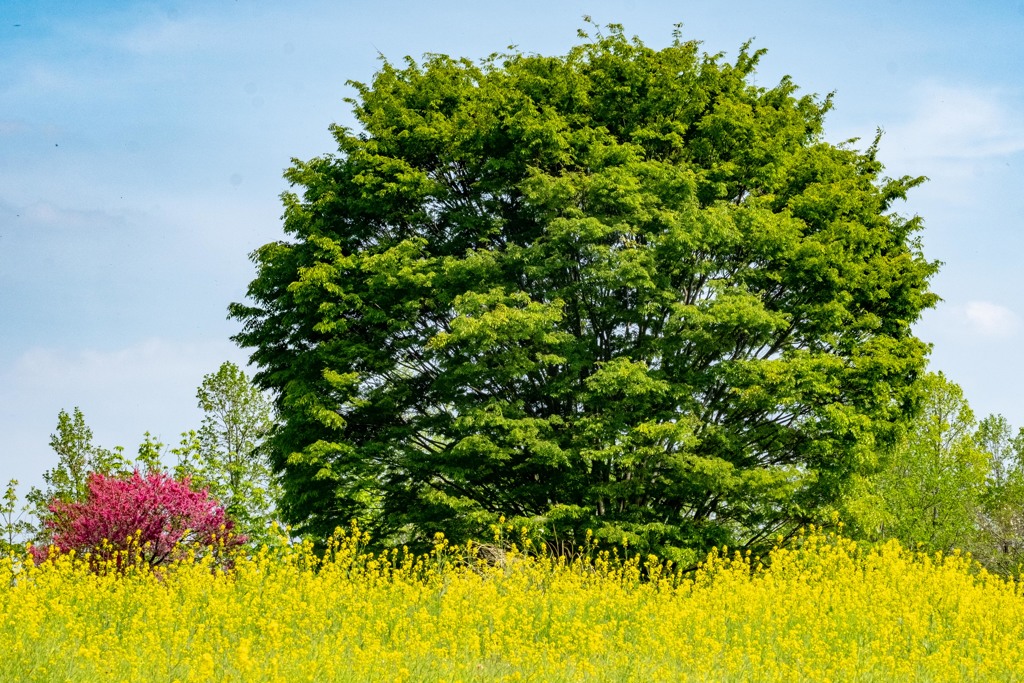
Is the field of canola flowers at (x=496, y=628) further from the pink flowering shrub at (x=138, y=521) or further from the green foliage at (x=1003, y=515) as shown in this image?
the green foliage at (x=1003, y=515)

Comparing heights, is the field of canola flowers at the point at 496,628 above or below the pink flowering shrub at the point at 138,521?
below

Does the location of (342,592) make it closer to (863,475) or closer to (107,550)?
(107,550)

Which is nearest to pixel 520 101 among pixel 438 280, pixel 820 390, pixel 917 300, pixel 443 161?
pixel 443 161

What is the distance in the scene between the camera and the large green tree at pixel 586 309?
1589 cm

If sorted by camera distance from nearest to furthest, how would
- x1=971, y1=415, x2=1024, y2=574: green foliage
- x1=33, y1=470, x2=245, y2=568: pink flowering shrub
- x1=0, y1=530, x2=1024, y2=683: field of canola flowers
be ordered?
x1=0, y1=530, x2=1024, y2=683: field of canola flowers
x1=33, y1=470, x2=245, y2=568: pink flowering shrub
x1=971, y1=415, x2=1024, y2=574: green foliage

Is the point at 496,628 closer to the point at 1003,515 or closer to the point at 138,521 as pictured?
the point at 138,521

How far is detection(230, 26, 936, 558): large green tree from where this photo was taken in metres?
15.9

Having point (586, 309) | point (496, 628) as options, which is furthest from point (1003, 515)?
point (496, 628)

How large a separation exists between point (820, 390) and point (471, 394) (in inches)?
245

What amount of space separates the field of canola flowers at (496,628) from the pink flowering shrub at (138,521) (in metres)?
4.02

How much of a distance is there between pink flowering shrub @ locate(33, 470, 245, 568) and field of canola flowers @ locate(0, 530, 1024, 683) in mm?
4020

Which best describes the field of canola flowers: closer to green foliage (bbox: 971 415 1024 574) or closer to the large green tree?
the large green tree

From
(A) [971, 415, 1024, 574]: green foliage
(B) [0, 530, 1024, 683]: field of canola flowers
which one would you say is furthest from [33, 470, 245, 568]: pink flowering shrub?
(A) [971, 415, 1024, 574]: green foliage

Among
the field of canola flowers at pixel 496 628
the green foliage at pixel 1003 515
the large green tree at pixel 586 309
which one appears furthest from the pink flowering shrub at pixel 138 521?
the green foliage at pixel 1003 515
